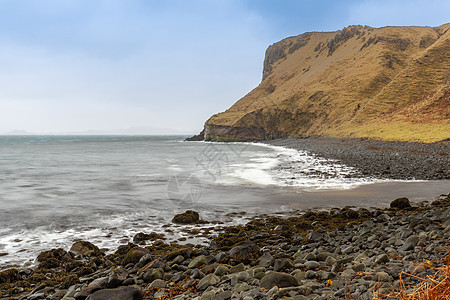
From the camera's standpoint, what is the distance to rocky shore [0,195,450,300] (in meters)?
4.27

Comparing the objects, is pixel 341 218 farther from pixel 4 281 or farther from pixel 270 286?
pixel 4 281

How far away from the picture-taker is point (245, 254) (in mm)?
6254

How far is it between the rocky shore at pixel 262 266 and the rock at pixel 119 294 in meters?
0.02

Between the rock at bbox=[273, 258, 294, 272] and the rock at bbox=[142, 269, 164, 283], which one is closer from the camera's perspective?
the rock at bbox=[273, 258, 294, 272]

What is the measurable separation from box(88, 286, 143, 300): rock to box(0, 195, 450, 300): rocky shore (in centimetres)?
2

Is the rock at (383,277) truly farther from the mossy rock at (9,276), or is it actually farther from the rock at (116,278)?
Result: the mossy rock at (9,276)

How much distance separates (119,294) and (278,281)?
2.66m

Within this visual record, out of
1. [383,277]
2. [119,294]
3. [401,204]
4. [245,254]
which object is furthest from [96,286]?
[401,204]

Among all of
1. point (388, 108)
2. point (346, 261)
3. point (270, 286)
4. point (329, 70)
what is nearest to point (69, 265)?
point (270, 286)

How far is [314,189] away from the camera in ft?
52.6

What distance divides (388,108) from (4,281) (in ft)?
268

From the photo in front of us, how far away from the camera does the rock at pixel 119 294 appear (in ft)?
15.3

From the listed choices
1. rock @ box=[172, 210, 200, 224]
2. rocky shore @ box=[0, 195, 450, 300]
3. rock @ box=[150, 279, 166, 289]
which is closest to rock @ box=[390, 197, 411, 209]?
rocky shore @ box=[0, 195, 450, 300]

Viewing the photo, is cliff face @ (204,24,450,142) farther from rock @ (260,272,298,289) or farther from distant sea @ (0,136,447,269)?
rock @ (260,272,298,289)
